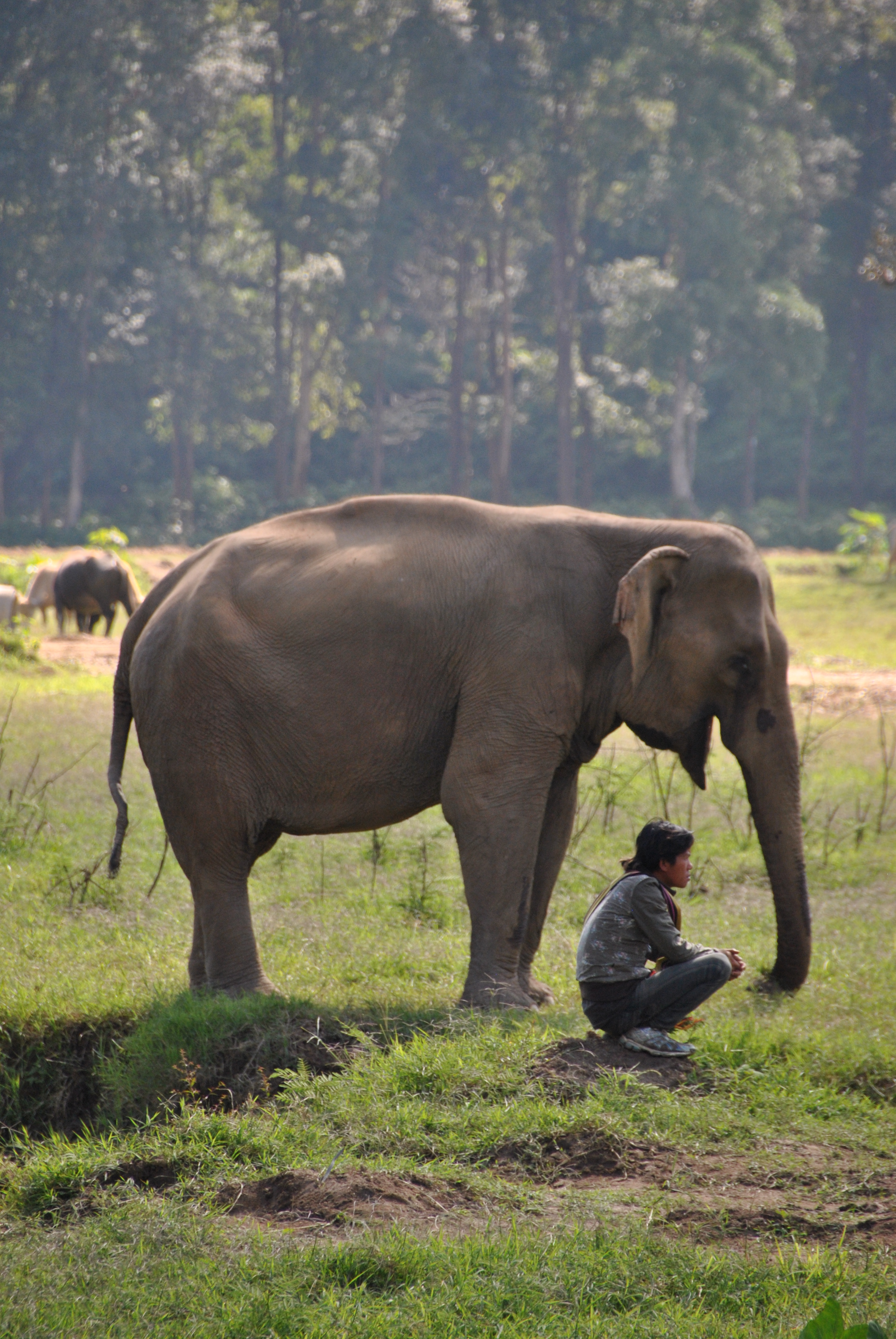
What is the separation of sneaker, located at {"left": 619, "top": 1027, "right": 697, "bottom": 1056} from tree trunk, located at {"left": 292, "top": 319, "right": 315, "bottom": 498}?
3959 cm

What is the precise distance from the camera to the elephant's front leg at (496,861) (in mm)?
5375

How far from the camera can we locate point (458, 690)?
5.62 metres

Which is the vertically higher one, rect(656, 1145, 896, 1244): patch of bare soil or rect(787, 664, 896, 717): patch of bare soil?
rect(787, 664, 896, 717): patch of bare soil

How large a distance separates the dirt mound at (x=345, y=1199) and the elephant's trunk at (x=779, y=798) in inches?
90.1

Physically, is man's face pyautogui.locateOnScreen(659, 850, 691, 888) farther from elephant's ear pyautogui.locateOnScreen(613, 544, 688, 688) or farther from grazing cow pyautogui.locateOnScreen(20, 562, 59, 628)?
grazing cow pyautogui.locateOnScreen(20, 562, 59, 628)

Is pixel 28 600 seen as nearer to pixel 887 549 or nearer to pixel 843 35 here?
pixel 887 549

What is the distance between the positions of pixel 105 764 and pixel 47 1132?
16.4 ft

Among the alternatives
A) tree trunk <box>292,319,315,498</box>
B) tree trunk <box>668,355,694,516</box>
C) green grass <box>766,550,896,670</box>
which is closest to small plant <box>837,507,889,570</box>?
green grass <box>766,550,896,670</box>

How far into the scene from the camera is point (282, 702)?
5.55 metres

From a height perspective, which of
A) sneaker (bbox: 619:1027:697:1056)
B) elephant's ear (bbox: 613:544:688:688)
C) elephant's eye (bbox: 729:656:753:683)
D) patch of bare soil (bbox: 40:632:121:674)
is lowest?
patch of bare soil (bbox: 40:632:121:674)

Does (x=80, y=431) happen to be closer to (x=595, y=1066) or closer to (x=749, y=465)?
(x=749, y=465)

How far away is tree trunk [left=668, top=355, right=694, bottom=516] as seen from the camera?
4228 centimetres

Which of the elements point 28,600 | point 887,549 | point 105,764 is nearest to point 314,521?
point 105,764

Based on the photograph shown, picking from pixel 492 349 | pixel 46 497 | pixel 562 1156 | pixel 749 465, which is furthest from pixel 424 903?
pixel 749 465
